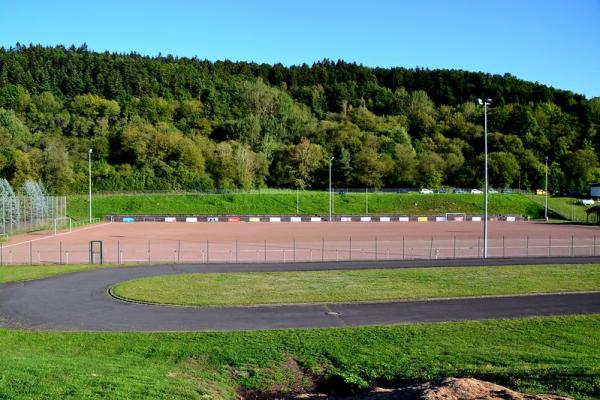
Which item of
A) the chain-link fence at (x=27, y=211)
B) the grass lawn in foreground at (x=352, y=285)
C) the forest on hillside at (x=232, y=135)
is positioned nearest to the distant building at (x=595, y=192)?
the forest on hillside at (x=232, y=135)

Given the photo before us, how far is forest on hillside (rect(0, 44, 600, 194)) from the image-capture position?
374ft

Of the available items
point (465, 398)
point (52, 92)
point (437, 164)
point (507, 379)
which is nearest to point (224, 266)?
point (507, 379)

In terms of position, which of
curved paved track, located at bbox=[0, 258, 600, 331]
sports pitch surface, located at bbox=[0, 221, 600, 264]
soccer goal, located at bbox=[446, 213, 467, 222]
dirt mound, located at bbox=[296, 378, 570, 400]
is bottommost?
soccer goal, located at bbox=[446, 213, 467, 222]

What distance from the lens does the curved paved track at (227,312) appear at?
1938cm

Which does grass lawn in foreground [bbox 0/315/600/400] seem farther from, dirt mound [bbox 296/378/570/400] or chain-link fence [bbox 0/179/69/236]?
chain-link fence [bbox 0/179/69/236]

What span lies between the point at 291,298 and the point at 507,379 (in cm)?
1329

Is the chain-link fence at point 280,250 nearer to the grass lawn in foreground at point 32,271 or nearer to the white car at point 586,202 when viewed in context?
the grass lawn in foreground at point 32,271

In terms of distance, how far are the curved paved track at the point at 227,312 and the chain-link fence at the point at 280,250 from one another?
12301mm

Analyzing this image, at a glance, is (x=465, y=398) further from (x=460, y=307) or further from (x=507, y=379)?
(x=460, y=307)

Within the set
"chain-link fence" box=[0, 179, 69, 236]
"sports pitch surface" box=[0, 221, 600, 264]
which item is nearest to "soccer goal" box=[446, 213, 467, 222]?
"sports pitch surface" box=[0, 221, 600, 264]

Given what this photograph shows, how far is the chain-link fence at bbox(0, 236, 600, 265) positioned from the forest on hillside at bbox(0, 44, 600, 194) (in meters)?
50.5

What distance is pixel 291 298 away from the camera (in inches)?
928

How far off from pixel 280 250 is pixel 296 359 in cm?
2804

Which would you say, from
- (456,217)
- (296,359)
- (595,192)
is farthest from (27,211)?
(595,192)
